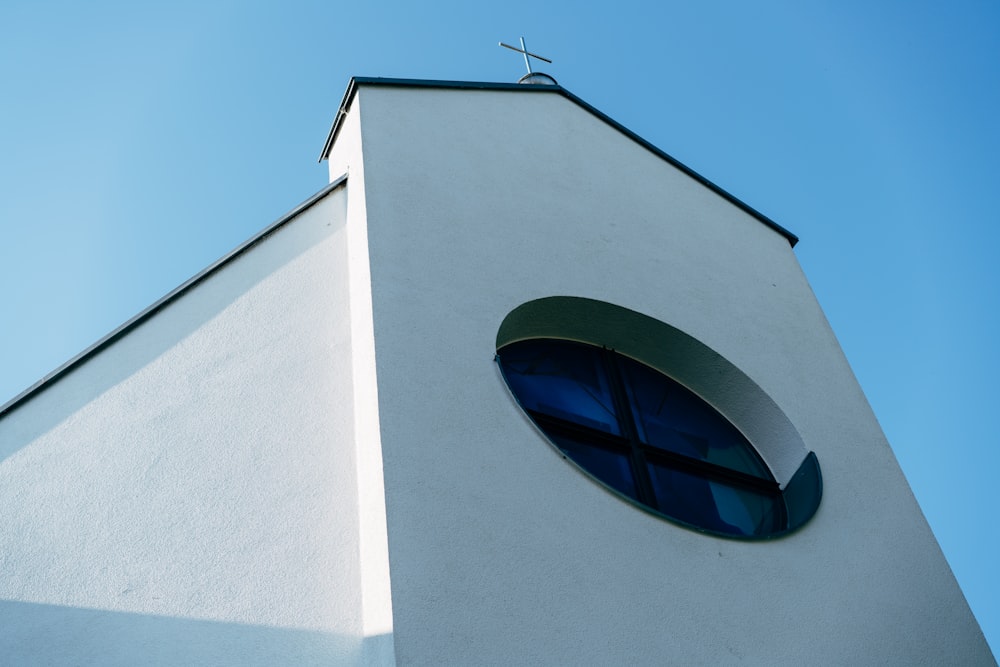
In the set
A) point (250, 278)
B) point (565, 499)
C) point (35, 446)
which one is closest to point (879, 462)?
point (565, 499)

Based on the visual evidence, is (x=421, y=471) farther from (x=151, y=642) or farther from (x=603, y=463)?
(x=603, y=463)

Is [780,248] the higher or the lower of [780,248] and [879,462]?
the higher

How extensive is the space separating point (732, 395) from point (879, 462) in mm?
719

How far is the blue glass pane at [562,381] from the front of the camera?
491 centimetres

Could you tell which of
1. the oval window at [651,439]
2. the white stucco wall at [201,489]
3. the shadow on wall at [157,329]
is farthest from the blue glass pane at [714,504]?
the shadow on wall at [157,329]

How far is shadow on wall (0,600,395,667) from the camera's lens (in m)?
3.50

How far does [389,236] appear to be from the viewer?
4.72 meters

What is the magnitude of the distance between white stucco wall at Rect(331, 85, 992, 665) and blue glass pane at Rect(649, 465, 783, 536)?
1.04ft

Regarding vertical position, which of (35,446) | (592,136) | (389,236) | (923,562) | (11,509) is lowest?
(923,562)

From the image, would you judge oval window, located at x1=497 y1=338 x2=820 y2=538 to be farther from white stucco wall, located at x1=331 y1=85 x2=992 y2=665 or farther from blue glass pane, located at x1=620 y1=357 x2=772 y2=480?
white stucco wall, located at x1=331 y1=85 x2=992 y2=665

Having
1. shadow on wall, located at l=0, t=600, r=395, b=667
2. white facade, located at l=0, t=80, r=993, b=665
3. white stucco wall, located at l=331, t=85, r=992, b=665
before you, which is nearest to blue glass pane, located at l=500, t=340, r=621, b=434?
white facade, located at l=0, t=80, r=993, b=665

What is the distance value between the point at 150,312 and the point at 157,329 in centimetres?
11

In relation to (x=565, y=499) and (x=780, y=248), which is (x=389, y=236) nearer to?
(x=565, y=499)

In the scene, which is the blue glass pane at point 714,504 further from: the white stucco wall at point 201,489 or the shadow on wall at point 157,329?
the shadow on wall at point 157,329
